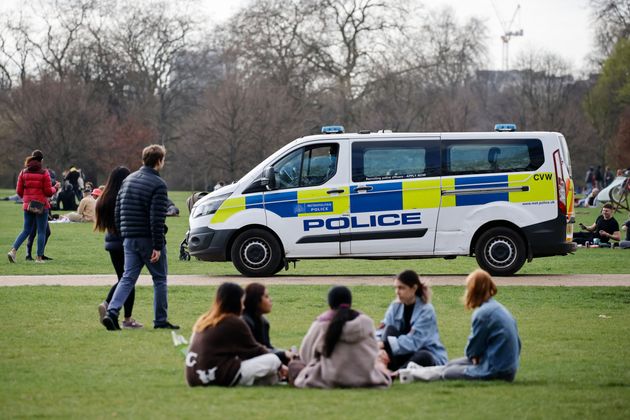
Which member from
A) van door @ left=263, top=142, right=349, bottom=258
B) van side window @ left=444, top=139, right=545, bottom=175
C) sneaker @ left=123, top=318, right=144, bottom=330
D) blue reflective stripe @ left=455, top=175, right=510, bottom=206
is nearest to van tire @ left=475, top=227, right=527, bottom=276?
blue reflective stripe @ left=455, top=175, right=510, bottom=206

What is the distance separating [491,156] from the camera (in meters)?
18.9

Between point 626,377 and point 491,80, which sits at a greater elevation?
point 491,80

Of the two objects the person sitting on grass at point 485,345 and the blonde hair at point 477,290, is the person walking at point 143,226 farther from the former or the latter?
the blonde hair at point 477,290

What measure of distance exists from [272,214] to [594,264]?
22.2ft

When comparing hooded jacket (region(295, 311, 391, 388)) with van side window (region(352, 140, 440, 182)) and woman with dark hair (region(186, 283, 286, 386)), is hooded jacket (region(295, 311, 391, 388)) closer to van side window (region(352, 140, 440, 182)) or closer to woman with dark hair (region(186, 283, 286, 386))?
woman with dark hair (region(186, 283, 286, 386))

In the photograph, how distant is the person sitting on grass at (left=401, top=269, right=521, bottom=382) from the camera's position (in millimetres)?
9680

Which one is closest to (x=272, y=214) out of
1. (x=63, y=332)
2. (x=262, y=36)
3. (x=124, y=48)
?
(x=63, y=332)

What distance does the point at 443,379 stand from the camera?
32.3ft

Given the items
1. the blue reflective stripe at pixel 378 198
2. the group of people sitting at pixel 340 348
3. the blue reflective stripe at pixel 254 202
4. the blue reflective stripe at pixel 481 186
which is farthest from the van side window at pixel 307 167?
the group of people sitting at pixel 340 348

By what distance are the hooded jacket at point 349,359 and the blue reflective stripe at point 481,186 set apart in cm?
959

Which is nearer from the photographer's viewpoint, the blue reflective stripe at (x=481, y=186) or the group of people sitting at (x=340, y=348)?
the group of people sitting at (x=340, y=348)

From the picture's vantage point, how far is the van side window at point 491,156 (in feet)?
61.9

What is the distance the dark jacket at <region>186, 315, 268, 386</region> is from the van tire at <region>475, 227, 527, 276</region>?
32.0 feet

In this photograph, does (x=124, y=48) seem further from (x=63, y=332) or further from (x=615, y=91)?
(x=63, y=332)
